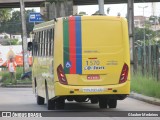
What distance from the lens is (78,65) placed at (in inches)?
749

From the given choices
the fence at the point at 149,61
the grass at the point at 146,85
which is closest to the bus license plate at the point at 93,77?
the grass at the point at 146,85

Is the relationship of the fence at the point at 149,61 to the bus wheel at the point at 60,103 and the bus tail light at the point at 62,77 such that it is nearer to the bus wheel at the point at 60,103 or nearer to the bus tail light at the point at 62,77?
the bus wheel at the point at 60,103

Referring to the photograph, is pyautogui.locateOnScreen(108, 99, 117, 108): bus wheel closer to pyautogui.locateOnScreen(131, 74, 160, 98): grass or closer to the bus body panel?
the bus body panel

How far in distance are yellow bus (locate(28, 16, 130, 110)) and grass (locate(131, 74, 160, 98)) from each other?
234 inches

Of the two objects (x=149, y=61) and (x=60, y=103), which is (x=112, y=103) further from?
(x=149, y=61)

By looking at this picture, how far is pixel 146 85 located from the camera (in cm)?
2884

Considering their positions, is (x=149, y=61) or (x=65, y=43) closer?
(x=65, y=43)

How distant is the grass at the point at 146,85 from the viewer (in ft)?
85.2

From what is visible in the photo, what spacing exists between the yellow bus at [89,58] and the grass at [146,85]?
19.5 ft

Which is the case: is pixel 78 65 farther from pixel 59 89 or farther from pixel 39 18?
pixel 39 18

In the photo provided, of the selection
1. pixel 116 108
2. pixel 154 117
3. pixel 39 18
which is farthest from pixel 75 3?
pixel 154 117

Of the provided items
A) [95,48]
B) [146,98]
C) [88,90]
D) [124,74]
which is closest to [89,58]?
[95,48]

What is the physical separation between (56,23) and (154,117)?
14.7ft

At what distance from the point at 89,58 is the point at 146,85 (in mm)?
10069
